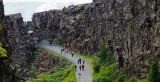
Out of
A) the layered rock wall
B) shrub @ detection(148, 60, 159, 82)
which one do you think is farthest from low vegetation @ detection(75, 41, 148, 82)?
the layered rock wall

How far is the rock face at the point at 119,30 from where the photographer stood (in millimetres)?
32125

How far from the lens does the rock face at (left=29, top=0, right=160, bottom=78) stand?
32125 millimetres

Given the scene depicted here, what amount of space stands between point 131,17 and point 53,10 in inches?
2214

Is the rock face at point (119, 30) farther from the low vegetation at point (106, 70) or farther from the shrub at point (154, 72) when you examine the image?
the shrub at point (154, 72)

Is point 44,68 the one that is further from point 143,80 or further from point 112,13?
point 143,80

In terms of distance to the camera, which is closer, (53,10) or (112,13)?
(112,13)

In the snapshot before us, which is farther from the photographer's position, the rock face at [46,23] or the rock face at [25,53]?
the rock face at [46,23]

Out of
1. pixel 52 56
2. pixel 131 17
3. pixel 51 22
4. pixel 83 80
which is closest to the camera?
pixel 131 17

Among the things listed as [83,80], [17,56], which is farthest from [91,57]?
[17,56]

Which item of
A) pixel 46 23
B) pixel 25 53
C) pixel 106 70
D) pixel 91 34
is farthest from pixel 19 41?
pixel 106 70

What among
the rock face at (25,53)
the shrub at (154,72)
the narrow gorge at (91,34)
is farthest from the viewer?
the rock face at (25,53)

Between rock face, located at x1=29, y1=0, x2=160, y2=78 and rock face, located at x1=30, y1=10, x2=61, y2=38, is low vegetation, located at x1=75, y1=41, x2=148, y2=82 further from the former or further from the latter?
rock face, located at x1=30, y1=10, x2=61, y2=38

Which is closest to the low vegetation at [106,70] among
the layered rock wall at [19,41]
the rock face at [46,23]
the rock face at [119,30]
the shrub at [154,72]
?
the rock face at [119,30]

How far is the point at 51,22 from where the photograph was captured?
8888 centimetres
